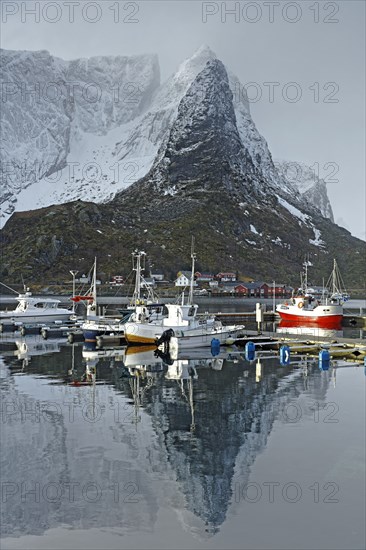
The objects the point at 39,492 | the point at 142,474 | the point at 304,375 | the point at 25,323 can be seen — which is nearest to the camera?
the point at 39,492

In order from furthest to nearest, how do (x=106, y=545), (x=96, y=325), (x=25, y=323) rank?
(x=25, y=323), (x=96, y=325), (x=106, y=545)

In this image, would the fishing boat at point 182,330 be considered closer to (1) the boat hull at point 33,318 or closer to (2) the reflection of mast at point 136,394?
(2) the reflection of mast at point 136,394

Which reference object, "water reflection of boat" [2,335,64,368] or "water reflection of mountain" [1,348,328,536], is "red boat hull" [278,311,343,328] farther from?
"water reflection of mountain" [1,348,328,536]

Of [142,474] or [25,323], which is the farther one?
[25,323]

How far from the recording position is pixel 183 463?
2497 centimetres

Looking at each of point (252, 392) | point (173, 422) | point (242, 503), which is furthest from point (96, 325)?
point (242, 503)

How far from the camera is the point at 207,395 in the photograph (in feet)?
126

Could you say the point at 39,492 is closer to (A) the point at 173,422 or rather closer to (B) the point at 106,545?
(B) the point at 106,545

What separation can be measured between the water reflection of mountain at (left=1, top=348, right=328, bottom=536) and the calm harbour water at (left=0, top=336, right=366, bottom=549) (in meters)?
0.07

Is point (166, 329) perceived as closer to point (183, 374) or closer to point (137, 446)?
point (183, 374)

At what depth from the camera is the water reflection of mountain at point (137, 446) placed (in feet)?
67.5

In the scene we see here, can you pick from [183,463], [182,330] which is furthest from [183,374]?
[183,463]

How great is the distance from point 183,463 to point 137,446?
2.96m

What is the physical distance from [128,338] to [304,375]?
2402 cm
